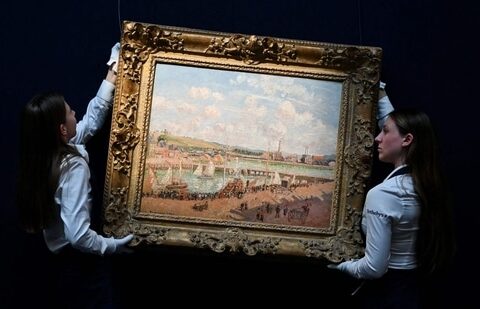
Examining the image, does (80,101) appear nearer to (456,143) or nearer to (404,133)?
(404,133)

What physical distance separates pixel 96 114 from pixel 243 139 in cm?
62

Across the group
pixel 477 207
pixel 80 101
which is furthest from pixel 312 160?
pixel 80 101

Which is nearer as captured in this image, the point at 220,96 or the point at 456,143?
the point at 220,96

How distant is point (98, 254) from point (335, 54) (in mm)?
1253

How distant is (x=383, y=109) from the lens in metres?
2.71

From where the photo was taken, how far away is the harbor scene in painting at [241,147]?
263cm

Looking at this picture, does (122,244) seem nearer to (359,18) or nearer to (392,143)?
(392,143)

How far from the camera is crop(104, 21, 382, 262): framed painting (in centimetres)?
261

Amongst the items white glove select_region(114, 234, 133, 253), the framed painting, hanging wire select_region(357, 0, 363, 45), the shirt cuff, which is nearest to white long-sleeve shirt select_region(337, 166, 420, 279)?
the framed painting

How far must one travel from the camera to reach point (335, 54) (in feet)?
8.75

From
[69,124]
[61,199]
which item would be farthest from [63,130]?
[61,199]

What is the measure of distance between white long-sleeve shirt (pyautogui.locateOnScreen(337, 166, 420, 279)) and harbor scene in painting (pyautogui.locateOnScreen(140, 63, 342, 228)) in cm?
31

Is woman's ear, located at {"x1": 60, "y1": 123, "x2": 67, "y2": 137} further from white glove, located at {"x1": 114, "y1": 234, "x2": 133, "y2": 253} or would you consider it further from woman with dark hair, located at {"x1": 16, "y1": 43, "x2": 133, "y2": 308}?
white glove, located at {"x1": 114, "y1": 234, "x2": 133, "y2": 253}

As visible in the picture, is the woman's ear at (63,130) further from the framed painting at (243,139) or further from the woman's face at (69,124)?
the framed painting at (243,139)
